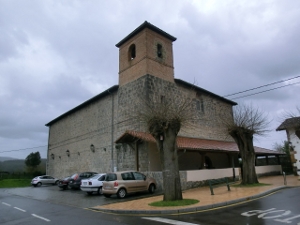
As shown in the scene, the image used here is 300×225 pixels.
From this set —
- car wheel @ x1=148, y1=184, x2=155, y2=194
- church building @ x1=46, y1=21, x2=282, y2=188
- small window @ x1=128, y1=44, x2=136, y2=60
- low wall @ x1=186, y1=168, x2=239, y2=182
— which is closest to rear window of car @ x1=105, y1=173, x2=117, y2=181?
car wheel @ x1=148, y1=184, x2=155, y2=194

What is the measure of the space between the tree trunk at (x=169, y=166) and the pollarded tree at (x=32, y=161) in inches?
1717

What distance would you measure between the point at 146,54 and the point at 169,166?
1095cm

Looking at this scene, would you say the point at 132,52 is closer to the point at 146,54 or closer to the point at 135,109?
the point at 146,54

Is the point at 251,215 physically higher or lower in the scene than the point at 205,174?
lower

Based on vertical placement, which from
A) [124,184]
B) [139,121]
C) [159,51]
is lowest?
[124,184]

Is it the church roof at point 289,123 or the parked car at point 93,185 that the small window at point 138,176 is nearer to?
the parked car at point 93,185

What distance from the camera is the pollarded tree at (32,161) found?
47.5m

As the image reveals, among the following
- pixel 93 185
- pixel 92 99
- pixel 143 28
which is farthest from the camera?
pixel 92 99

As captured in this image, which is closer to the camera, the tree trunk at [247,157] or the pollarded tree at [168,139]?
the pollarded tree at [168,139]

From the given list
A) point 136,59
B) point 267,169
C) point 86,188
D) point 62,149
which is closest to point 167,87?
point 136,59

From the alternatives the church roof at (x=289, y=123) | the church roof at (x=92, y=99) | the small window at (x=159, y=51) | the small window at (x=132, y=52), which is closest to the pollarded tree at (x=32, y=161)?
the church roof at (x=92, y=99)

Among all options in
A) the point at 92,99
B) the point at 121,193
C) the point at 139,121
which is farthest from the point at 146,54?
the point at 121,193

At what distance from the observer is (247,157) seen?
1628 centimetres

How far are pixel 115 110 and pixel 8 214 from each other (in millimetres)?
12969
